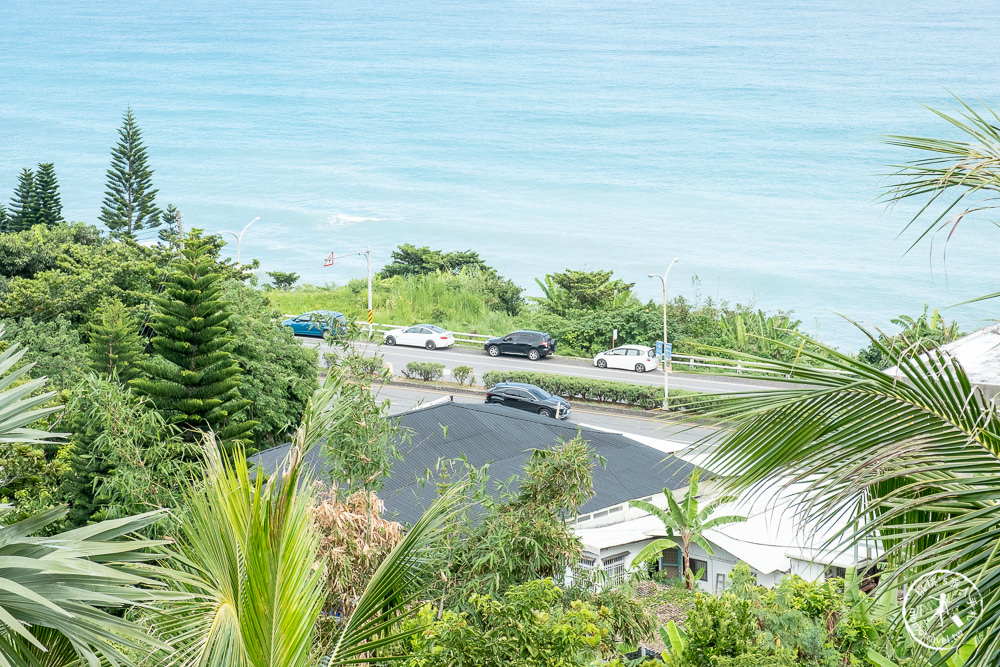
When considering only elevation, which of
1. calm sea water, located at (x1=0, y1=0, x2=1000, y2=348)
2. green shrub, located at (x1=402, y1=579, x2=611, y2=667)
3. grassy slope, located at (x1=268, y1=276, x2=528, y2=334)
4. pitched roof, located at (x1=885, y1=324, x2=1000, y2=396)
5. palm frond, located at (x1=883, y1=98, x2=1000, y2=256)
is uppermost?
calm sea water, located at (x1=0, y1=0, x2=1000, y2=348)

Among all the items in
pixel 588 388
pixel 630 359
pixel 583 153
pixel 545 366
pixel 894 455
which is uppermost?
pixel 583 153

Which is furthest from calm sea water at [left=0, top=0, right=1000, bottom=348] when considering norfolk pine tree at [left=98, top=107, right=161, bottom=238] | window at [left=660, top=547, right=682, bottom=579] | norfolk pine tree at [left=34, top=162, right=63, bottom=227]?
norfolk pine tree at [left=34, top=162, right=63, bottom=227]

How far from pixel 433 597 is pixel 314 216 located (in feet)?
310

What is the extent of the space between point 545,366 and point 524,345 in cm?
153

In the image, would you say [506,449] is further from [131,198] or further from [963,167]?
[131,198]

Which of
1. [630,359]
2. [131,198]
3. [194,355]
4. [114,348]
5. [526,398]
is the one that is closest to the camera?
[194,355]

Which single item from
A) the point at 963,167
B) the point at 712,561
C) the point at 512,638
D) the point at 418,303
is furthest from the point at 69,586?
the point at 418,303

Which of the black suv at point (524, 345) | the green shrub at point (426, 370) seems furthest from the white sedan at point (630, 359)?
the green shrub at point (426, 370)

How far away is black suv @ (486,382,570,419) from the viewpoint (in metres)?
27.9

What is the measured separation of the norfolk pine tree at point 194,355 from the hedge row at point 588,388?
1183 cm

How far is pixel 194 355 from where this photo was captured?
20.7 m

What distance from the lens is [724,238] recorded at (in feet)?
271

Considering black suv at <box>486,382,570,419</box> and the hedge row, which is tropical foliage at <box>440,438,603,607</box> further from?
the hedge row

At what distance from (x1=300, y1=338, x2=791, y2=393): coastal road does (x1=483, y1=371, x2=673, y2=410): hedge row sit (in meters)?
1.54
